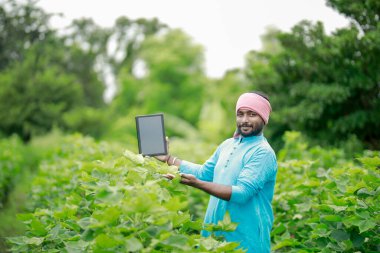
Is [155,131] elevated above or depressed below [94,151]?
above

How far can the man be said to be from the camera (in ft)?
11.8

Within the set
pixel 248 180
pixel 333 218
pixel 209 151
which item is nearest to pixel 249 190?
pixel 248 180

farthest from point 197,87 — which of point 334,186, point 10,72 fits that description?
point 334,186

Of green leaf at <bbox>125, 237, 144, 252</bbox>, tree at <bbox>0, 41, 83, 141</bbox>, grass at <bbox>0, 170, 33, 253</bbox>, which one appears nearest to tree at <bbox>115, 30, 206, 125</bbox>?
tree at <bbox>0, 41, 83, 141</bbox>

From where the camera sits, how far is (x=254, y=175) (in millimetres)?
3629

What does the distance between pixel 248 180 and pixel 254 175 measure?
0.22 feet

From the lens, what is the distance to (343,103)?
34.0 ft

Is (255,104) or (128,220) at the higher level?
(255,104)

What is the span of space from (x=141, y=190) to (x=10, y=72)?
26.3 meters

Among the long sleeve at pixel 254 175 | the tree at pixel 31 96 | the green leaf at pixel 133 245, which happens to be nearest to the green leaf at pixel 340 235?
the long sleeve at pixel 254 175

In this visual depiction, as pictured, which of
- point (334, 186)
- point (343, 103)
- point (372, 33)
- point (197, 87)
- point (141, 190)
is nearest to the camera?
point (141, 190)

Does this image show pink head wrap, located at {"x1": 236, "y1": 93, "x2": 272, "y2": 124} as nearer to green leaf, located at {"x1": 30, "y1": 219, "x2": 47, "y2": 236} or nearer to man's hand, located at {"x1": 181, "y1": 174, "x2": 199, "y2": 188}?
man's hand, located at {"x1": 181, "y1": 174, "x2": 199, "y2": 188}

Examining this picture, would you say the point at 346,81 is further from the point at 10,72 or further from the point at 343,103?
the point at 10,72

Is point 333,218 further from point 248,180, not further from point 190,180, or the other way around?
point 190,180
